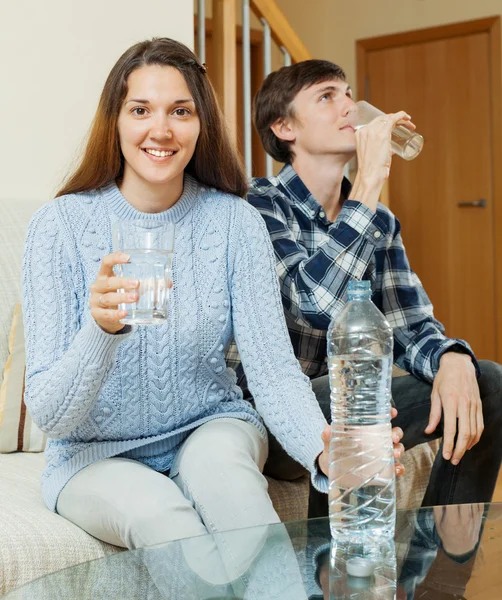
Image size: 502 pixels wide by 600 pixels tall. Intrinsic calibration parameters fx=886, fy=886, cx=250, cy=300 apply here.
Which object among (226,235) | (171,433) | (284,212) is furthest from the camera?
(284,212)

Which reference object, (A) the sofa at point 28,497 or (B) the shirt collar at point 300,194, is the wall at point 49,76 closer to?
(A) the sofa at point 28,497

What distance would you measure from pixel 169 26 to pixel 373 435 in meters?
1.75

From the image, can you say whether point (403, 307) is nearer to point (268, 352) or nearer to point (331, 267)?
point (331, 267)

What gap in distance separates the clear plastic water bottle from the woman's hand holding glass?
27 cm

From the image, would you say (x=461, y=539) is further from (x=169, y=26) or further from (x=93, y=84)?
(x=169, y=26)

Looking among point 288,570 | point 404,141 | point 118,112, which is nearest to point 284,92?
point 404,141

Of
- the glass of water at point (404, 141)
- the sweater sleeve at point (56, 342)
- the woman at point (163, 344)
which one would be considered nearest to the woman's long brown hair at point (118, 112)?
the woman at point (163, 344)

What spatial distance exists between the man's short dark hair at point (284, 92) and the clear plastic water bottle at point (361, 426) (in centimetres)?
98

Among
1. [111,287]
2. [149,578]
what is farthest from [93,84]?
[149,578]

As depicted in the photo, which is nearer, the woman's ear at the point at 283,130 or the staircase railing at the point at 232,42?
the woman's ear at the point at 283,130

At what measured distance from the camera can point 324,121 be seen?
213cm

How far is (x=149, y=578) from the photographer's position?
911 millimetres

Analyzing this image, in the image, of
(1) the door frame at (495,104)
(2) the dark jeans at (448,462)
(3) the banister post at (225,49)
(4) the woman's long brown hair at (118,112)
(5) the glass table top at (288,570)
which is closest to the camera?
(5) the glass table top at (288,570)

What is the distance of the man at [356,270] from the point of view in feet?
5.65
